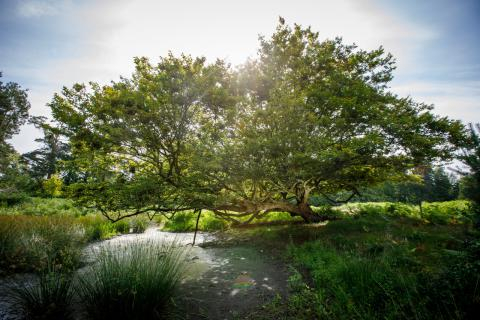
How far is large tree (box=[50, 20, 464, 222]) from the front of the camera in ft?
20.5

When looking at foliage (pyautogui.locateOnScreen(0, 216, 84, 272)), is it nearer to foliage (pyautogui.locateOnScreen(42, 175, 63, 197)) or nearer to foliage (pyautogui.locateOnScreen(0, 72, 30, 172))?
foliage (pyautogui.locateOnScreen(42, 175, 63, 197))

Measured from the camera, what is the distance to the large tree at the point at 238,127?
6.26m

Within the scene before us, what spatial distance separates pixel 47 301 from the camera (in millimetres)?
3617

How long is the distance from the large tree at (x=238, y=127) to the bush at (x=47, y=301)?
9.86 feet

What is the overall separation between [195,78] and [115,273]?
5.60 m

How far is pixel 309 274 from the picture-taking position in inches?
211

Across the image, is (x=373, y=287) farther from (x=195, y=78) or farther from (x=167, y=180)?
(x=195, y=78)

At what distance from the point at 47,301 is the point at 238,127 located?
6.09 metres

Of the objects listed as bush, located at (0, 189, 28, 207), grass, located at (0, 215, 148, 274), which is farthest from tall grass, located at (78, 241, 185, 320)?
bush, located at (0, 189, 28, 207)

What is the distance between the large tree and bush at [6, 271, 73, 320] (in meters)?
3.01

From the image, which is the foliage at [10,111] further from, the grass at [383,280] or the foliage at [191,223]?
the grass at [383,280]

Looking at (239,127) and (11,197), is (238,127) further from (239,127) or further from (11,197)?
(11,197)

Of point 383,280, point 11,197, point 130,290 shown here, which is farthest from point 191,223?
point 11,197

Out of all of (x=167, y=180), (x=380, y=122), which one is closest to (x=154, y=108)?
(x=167, y=180)
